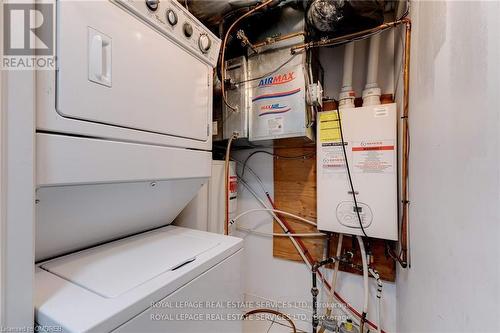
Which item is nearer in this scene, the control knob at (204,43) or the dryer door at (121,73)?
the dryer door at (121,73)

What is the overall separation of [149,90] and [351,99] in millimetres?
1332

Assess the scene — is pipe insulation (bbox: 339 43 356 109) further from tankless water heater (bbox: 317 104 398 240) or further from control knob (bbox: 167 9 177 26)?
control knob (bbox: 167 9 177 26)

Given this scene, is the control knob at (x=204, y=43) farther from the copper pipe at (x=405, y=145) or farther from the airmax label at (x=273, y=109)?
the copper pipe at (x=405, y=145)

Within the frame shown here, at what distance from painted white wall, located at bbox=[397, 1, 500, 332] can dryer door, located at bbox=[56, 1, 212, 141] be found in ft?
3.19

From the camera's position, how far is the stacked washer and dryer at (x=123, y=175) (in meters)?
0.57

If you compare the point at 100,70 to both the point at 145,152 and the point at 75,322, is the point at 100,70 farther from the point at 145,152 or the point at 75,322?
the point at 75,322

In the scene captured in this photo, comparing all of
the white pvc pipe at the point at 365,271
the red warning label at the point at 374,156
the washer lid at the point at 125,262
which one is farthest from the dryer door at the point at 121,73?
the white pvc pipe at the point at 365,271

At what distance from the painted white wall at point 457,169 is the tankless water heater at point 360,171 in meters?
0.34

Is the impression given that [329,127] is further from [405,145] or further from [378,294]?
[378,294]

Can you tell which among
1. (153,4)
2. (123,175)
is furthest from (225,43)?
(123,175)

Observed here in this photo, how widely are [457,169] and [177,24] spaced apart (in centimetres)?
116

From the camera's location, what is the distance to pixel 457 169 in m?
0.60

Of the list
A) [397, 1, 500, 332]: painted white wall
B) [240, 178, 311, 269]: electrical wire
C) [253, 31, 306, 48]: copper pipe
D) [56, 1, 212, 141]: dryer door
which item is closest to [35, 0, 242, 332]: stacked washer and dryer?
[56, 1, 212, 141]: dryer door

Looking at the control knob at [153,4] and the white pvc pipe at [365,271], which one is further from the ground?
the control knob at [153,4]
